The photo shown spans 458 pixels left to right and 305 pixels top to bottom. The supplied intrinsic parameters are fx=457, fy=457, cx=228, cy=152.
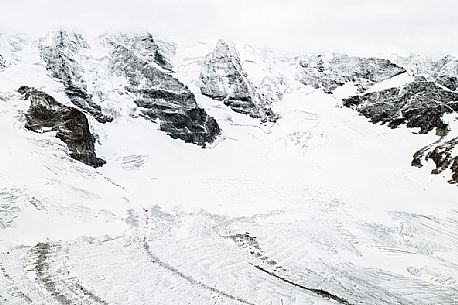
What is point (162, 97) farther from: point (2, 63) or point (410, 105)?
point (410, 105)

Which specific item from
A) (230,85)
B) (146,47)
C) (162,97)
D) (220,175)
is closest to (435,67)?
(230,85)

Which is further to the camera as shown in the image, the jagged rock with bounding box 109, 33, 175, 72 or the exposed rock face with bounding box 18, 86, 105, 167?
the jagged rock with bounding box 109, 33, 175, 72

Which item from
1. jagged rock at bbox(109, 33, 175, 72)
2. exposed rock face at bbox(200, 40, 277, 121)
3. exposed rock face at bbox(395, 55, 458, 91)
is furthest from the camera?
exposed rock face at bbox(395, 55, 458, 91)

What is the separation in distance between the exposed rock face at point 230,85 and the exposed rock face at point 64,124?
40.2 meters

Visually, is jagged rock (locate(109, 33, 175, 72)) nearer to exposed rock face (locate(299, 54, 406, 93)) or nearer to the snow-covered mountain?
the snow-covered mountain

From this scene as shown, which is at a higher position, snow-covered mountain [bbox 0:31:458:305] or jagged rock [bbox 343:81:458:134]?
jagged rock [bbox 343:81:458:134]

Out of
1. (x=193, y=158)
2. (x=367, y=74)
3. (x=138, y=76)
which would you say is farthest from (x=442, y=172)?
(x=367, y=74)

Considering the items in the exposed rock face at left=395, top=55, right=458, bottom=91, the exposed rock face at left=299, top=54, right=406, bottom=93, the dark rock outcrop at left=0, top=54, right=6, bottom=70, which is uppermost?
the exposed rock face at left=395, top=55, right=458, bottom=91

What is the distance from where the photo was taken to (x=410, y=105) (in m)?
76.5

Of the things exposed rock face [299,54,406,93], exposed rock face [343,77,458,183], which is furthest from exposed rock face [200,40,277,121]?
exposed rock face [343,77,458,183]

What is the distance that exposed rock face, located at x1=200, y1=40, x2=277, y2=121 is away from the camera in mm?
83438

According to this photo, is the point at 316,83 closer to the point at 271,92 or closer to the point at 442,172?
the point at 271,92

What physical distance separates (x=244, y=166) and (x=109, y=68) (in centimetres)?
3122

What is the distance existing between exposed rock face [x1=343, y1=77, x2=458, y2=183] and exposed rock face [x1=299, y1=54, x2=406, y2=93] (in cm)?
709
